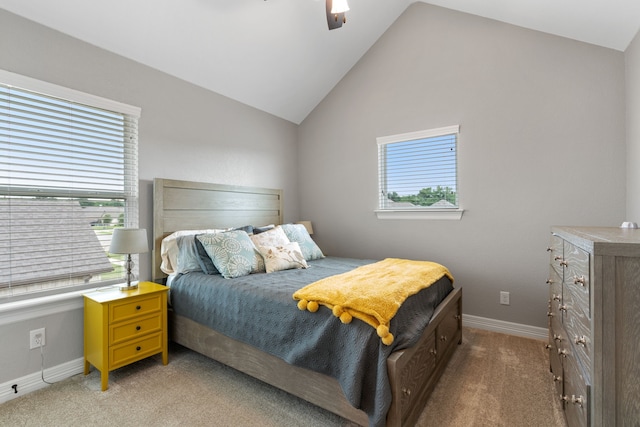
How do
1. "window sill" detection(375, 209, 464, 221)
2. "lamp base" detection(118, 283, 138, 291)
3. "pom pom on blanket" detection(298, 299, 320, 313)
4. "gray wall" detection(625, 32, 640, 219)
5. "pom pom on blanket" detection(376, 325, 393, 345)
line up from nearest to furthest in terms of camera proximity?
"pom pom on blanket" detection(376, 325, 393, 345)
"pom pom on blanket" detection(298, 299, 320, 313)
"gray wall" detection(625, 32, 640, 219)
"lamp base" detection(118, 283, 138, 291)
"window sill" detection(375, 209, 464, 221)

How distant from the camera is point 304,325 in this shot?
1.71 meters

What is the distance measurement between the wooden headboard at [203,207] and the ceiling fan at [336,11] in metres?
1.86

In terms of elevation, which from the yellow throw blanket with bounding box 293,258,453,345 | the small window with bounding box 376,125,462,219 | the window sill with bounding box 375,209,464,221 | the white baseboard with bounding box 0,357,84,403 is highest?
the small window with bounding box 376,125,462,219

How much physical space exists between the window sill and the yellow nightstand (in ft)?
7.72

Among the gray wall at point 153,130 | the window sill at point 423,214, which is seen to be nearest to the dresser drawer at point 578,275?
the window sill at point 423,214

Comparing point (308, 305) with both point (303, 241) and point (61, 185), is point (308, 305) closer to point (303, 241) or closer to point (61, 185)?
point (303, 241)

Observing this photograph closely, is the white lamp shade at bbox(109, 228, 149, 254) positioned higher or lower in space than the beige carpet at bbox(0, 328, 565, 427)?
higher

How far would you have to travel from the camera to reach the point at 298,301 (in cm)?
179

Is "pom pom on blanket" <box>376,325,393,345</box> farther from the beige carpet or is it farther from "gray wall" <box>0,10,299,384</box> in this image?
"gray wall" <box>0,10,299,384</box>

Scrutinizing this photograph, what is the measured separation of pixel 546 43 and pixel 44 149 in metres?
4.08

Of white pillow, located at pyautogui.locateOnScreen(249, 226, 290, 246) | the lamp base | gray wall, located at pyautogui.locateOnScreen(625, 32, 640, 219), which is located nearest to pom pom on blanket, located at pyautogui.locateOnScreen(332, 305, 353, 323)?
white pillow, located at pyautogui.locateOnScreen(249, 226, 290, 246)

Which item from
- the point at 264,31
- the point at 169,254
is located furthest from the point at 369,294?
the point at 264,31

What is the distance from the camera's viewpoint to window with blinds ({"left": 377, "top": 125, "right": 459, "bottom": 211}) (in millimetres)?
3191

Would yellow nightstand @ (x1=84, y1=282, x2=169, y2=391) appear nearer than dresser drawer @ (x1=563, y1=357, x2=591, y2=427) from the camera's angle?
No
